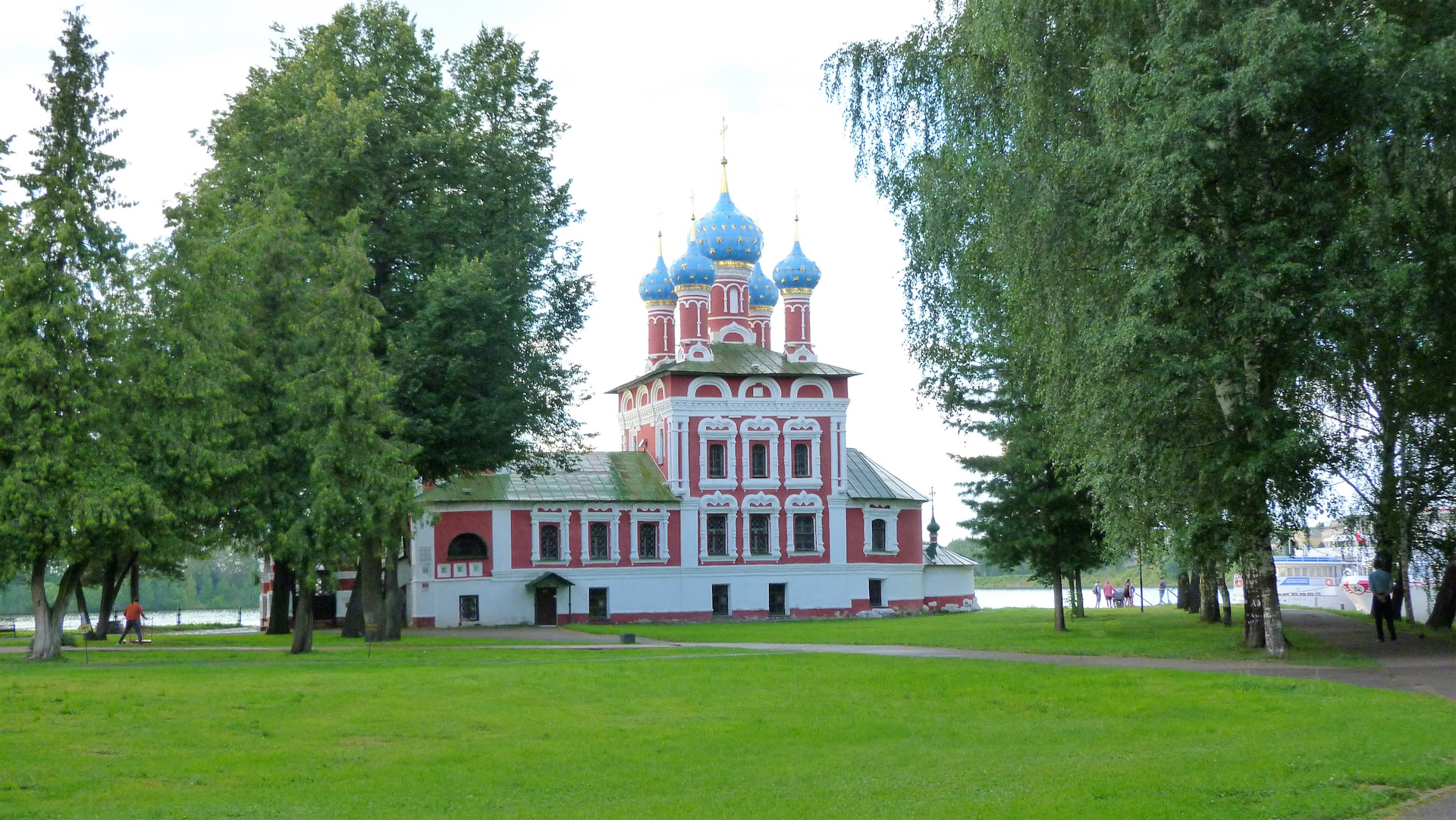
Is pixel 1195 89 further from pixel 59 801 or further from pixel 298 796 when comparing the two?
pixel 59 801

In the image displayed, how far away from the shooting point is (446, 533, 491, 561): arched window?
48375 mm

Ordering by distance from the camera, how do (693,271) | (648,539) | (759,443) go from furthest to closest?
1. (693,271)
2. (759,443)
3. (648,539)

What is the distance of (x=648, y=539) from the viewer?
170ft

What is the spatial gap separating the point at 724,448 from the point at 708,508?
239cm

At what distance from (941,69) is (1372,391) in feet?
31.9

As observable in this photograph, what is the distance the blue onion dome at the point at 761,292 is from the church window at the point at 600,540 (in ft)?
43.6

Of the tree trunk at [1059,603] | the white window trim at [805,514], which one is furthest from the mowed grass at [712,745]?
the white window trim at [805,514]

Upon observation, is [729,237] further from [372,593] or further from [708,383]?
[372,593]

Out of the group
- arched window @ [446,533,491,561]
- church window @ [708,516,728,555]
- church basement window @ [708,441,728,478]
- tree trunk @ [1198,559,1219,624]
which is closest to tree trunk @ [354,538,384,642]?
arched window @ [446,533,491,561]

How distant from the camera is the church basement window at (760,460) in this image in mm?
53281

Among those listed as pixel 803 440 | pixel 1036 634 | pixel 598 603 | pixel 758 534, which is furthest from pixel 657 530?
pixel 1036 634

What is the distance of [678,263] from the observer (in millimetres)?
55062

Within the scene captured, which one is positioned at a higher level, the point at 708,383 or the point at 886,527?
the point at 708,383

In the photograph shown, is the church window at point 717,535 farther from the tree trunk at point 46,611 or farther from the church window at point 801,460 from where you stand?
the tree trunk at point 46,611
